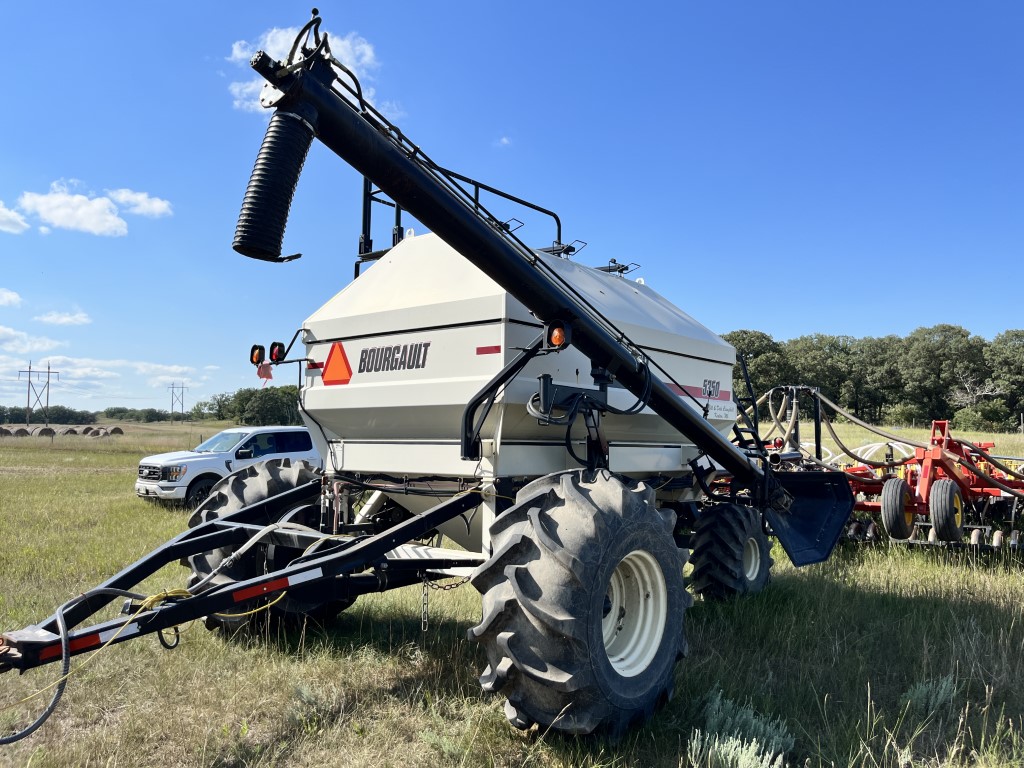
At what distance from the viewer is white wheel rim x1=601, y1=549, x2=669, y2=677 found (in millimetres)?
4035

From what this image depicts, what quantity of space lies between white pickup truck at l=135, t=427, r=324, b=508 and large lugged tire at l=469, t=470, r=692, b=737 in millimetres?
11161

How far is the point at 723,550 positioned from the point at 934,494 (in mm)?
3075

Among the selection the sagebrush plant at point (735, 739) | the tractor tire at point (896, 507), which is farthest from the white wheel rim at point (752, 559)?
the sagebrush plant at point (735, 739)

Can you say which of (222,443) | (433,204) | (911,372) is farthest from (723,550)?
(911,372)

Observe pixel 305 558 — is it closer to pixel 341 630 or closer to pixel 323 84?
pixel 341 630

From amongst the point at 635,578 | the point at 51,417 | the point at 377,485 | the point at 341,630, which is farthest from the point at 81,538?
the point at 51,417

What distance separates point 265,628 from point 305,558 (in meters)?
1.28

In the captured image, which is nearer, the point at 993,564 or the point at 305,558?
the point at 305,558

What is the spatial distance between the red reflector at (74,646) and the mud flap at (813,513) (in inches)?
214

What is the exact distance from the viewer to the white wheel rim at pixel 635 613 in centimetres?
404

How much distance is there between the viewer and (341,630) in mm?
5855

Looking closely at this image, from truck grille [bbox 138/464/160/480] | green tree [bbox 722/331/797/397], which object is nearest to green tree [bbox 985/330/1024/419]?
green tree [bbox 722/331/797/397]

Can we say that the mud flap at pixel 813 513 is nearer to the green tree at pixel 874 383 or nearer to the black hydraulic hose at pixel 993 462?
the black hydraulic hose at pixel 993 462

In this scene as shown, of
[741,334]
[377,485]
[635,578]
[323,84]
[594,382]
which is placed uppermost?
[741,334]
